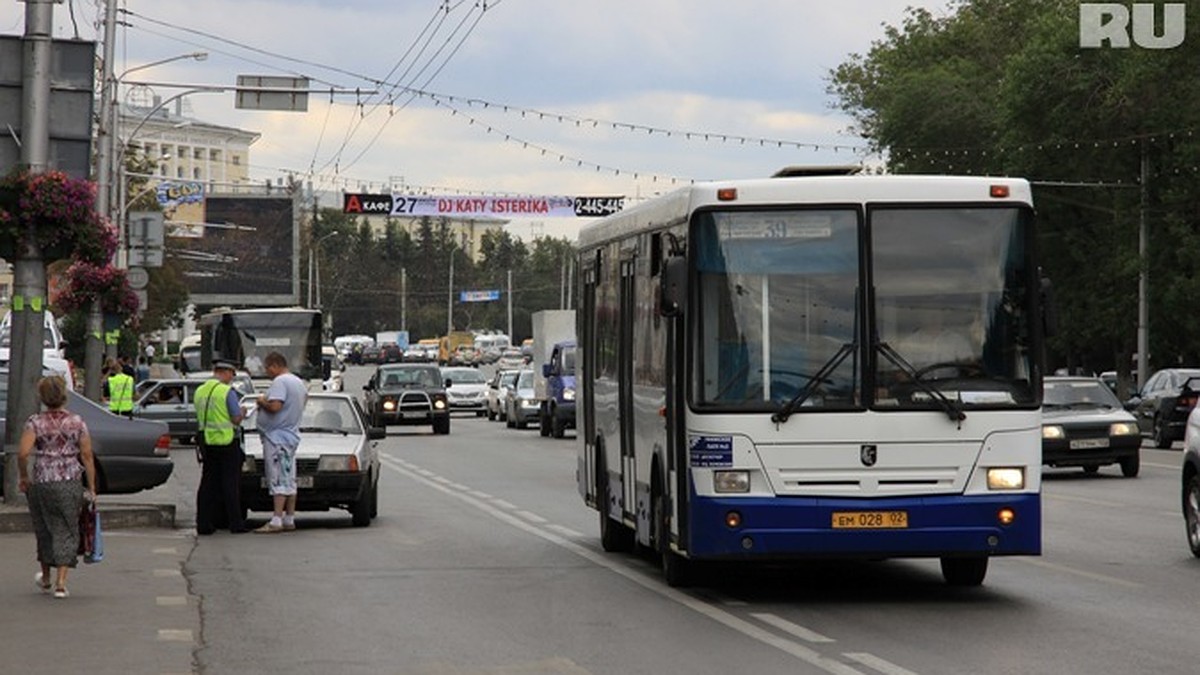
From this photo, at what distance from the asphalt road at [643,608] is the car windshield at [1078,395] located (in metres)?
9.45

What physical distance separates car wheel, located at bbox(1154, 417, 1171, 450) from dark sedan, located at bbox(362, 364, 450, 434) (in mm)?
16565

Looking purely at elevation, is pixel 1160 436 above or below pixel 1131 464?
below

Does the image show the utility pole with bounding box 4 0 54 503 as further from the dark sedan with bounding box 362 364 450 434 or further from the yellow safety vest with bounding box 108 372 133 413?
the dark sedan with bounding box 362 364 450 434

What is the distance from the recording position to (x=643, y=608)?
15.0 metres

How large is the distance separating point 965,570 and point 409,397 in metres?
40.9

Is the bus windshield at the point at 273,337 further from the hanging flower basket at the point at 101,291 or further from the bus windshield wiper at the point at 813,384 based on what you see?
the bus windshield wiper at the point at 813,384

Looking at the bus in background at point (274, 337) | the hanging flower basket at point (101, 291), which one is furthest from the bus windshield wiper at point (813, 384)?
the bus in background at point (274, 337)

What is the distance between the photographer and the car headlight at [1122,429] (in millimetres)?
32844

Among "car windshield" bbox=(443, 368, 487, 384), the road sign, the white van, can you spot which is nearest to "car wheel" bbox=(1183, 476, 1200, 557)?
the white van

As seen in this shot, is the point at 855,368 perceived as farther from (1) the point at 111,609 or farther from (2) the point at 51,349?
(2) the point at 51,349

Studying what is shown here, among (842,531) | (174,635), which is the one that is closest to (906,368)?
(842,531)

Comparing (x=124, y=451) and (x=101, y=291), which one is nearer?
(x=124, y=451)

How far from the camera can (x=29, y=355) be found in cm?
2388

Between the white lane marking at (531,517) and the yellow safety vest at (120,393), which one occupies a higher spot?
the yellow safety vest at (120,393)
